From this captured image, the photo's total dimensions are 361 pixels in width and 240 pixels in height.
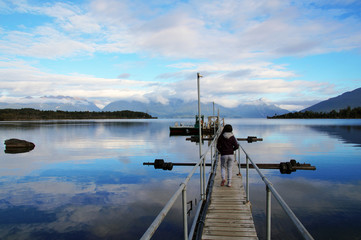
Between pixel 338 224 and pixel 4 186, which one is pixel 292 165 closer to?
pixel 338 224

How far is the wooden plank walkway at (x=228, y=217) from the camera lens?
6.71m

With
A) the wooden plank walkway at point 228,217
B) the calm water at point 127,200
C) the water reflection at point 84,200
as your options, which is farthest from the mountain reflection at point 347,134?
the wooden plank walkway at point 228,217

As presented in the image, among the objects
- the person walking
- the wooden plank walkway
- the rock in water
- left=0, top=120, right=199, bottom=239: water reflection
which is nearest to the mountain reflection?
→ left=0, top=120, right=199, bottom=239: water reflection

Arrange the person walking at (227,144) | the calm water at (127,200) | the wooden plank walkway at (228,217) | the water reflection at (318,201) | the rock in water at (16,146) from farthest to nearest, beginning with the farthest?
the rock in water at (16,146) < the calm water at (127,200) < the water reflection at (318,201) < the person walking at (227,144) < the wooden plank walkway at (228,217)

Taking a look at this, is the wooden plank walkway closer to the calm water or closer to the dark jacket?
the dark jacket

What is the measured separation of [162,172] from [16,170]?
14.4 m

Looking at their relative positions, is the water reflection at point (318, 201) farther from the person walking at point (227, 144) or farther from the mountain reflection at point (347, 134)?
the mountain reflection at point (347, 134)

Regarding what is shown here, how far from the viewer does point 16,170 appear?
2489 centimetres

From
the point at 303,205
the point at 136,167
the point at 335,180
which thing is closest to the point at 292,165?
the point at 335,180

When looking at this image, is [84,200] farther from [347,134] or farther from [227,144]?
[347,134]

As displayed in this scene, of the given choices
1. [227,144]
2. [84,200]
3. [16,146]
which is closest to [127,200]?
[84,200]

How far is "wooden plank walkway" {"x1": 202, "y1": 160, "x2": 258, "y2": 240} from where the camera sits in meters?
Result: 6.71

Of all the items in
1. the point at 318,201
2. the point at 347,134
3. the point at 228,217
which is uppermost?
the point at 228,217

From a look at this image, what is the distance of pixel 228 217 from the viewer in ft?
25.2
